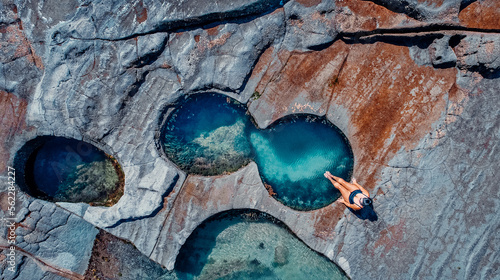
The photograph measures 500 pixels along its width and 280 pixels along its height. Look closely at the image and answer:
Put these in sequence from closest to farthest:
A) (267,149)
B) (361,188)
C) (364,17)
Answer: (364,17) < (361,188) < (267,149)

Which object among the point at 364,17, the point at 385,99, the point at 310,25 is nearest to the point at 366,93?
the point at 385,99

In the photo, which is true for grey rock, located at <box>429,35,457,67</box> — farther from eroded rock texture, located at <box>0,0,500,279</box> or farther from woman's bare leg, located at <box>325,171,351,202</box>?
woman's bare leg, located at <box>325,171,351,202</box>

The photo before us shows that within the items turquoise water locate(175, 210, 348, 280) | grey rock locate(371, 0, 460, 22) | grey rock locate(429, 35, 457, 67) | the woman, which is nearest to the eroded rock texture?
grey rock locate(429, 35, 457, 67)

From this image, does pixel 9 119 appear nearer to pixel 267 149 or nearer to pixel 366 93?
pixel 267 149

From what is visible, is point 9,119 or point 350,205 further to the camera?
point 9,119

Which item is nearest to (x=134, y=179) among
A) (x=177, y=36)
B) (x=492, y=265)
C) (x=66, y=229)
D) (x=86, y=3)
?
(x=66, y=229)
